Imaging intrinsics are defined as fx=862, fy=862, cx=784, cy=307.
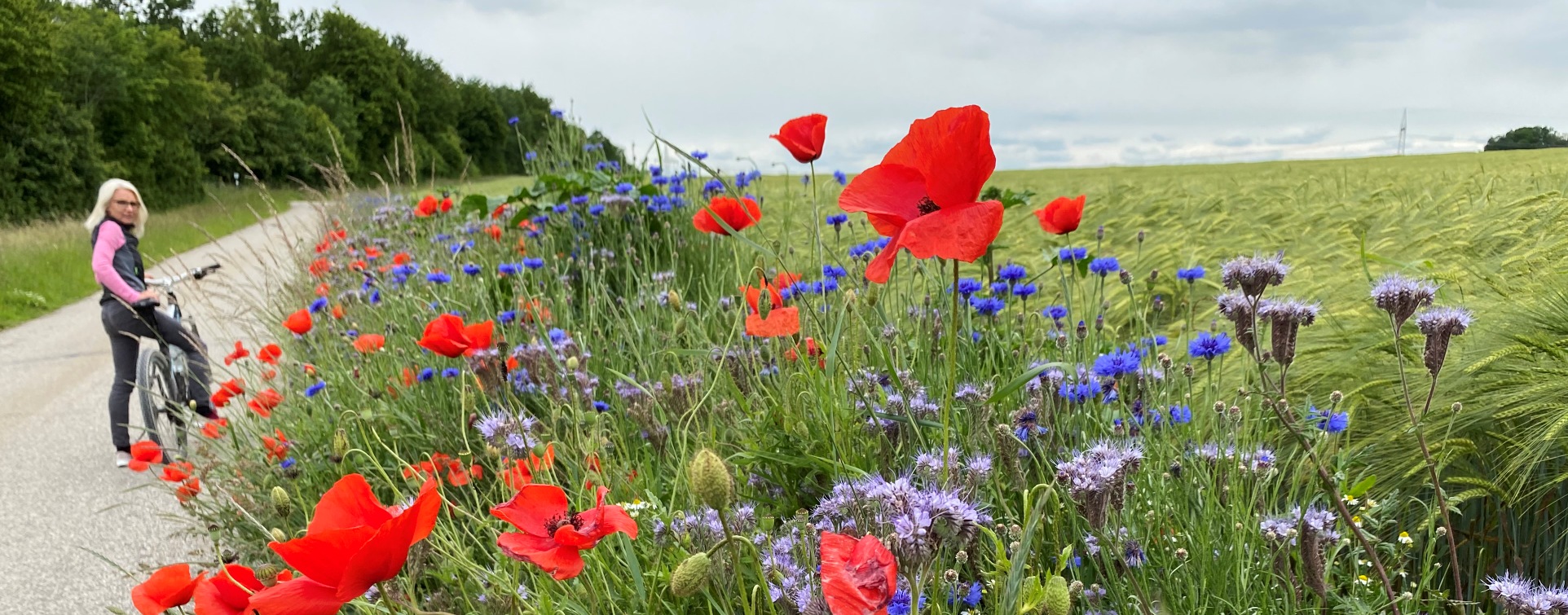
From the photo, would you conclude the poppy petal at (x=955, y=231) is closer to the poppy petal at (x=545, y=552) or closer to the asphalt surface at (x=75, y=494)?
the poppy petal at (x=545, y=552)

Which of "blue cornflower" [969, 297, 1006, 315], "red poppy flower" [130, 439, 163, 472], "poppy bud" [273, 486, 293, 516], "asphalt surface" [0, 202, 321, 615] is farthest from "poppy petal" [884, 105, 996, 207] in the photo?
"red poppy flower" [130, 439, 163, 472]

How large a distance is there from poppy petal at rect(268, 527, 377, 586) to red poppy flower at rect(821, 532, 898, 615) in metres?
0.46

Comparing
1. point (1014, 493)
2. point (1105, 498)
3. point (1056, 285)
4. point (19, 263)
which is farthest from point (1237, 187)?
point (19, 263)

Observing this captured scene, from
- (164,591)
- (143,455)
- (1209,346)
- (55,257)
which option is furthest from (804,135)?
(55,257)

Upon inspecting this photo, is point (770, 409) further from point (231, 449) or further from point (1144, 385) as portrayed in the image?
point (231, 449)

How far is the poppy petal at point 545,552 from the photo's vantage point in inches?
39.0

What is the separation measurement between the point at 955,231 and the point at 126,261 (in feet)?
19.2

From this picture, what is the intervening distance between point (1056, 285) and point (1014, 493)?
8.05ft

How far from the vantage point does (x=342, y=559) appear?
0.88m

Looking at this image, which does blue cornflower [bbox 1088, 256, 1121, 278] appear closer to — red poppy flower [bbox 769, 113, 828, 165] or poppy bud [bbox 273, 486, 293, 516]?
red poppy flower [bbox 769, 113, 828, 165]

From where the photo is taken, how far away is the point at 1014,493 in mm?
1583

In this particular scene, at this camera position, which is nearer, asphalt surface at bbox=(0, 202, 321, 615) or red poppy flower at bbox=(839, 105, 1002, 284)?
red poppy flower at bbox=(839, 105, 1002, 284)

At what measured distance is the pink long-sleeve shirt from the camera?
4750 mm

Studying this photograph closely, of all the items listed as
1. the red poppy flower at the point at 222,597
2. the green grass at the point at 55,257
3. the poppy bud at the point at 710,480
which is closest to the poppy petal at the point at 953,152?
the poppy bud at the point at 710,480
